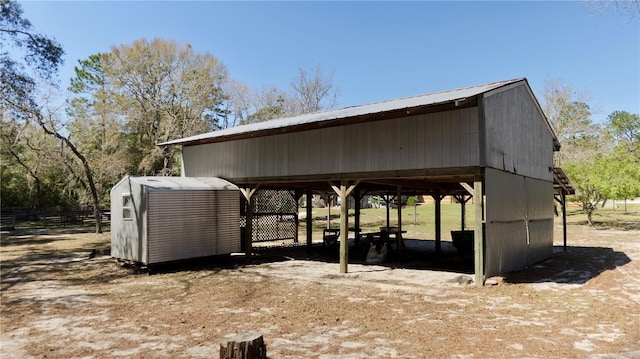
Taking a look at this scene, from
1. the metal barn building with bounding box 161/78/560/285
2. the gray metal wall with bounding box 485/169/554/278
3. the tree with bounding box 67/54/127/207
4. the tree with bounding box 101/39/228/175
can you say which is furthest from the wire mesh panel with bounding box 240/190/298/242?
the tree with bounding box 67/54/127/207

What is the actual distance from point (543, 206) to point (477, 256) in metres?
5.83

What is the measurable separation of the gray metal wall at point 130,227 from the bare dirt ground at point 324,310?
567 millimetres

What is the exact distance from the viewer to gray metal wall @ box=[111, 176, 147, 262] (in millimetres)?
11109

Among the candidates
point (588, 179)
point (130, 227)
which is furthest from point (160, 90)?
point (588, 179)

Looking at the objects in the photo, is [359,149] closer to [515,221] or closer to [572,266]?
[515,221]

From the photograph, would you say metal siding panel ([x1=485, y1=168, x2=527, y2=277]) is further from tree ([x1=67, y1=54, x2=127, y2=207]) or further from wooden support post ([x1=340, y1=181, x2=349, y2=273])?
tree ([x1=67, y1=54, x2=127, y2=207])

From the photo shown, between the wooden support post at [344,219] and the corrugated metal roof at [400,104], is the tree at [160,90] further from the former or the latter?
the wooden support post at [344,219]

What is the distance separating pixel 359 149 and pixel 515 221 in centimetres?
460

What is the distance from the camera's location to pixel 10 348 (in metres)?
5.44

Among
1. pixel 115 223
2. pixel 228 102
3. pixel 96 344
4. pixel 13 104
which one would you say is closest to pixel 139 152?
pixel 228 102

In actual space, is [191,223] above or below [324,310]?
above

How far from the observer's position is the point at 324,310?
7.17 m

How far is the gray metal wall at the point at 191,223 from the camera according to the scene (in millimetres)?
11164

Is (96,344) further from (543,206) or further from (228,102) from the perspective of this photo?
(228,102)
